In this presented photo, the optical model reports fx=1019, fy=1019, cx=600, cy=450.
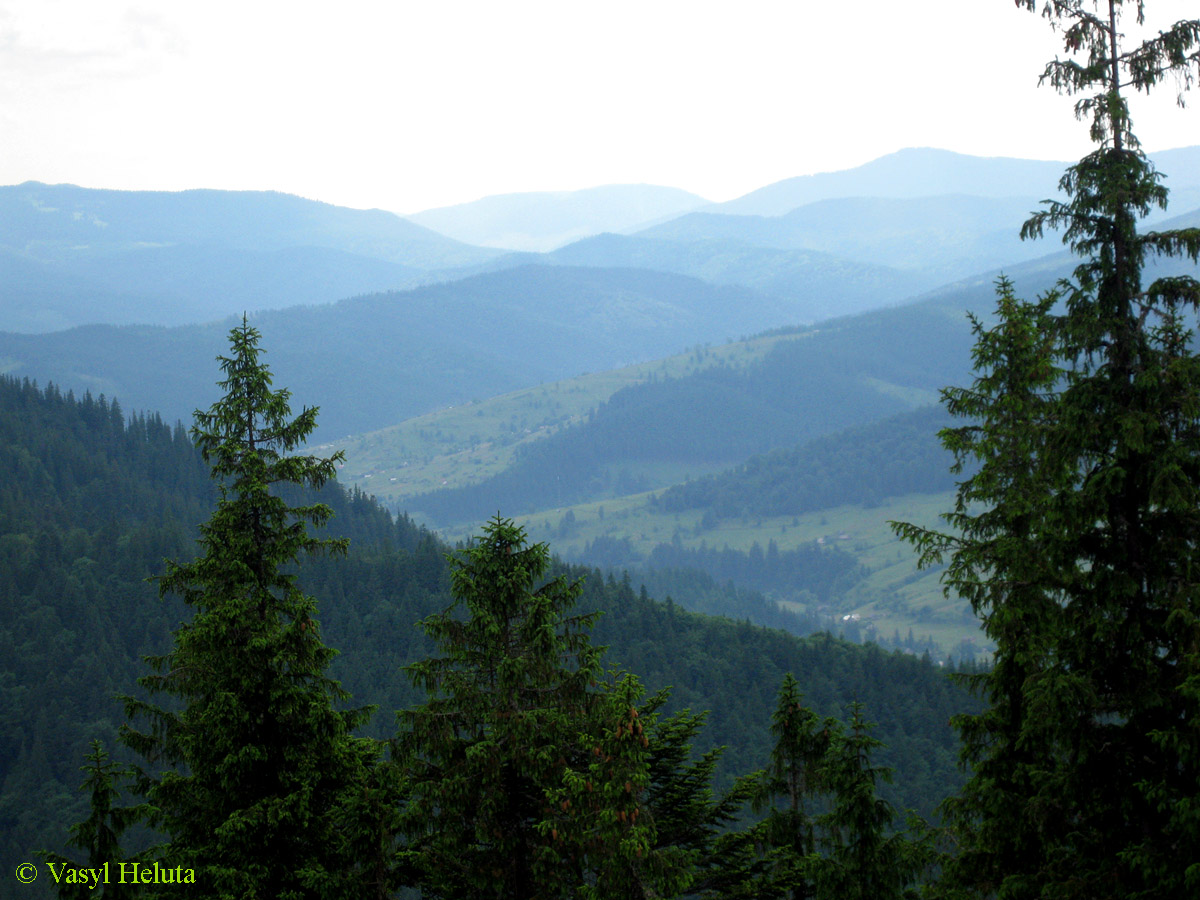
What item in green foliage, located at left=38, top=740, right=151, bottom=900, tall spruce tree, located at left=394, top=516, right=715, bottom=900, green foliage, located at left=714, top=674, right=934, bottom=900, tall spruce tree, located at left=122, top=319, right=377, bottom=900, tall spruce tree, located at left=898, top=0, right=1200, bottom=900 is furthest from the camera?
green foliage, located at left=714, top=674, right=934, bottom=900

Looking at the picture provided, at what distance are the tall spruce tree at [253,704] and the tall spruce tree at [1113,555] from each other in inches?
560

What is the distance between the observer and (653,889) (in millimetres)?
19938

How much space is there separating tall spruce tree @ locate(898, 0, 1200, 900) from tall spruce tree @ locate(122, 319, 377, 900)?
46.6ft

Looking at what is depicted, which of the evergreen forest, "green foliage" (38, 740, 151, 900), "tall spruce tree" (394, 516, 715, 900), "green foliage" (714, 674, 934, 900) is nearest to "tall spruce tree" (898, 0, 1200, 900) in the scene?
the evergreen forest

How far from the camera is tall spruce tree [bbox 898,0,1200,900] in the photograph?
17266 millimetres

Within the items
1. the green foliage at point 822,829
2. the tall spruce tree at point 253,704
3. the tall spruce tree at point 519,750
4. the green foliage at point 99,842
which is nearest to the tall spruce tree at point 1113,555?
the green foliage at point 822,829

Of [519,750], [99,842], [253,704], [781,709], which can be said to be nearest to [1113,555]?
[781,709]

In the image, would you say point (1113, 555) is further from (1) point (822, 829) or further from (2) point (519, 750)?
(2) point (519, 750)

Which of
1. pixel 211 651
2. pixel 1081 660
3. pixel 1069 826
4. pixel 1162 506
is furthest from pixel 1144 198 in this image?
pixel 211 651

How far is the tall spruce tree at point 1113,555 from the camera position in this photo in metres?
17.3

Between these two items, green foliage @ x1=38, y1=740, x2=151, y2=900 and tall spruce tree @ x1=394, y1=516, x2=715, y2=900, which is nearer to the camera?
tall spruce tree @ x1=394, y1=516, x2=715, y2=900

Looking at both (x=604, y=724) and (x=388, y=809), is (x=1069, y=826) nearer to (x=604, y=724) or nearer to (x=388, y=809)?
(x=604, y=724)

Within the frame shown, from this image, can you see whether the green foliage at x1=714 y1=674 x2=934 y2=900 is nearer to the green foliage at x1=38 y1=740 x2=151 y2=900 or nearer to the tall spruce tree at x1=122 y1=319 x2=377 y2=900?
the tall spruce tree at x1=122 y1=319 x2=377 y2=900

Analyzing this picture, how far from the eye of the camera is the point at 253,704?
22.6 meters
